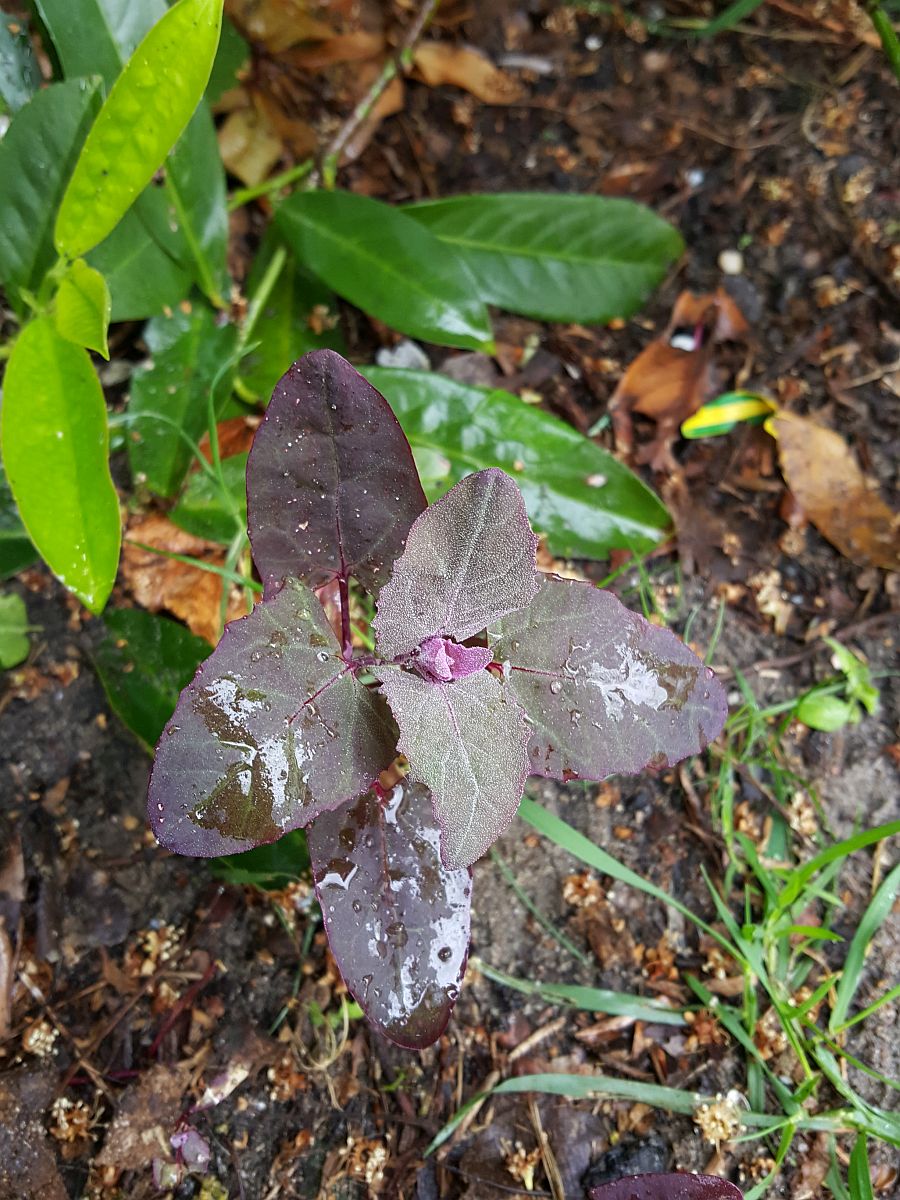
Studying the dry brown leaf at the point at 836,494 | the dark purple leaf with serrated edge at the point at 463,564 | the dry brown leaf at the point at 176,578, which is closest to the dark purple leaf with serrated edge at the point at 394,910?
the dark purple leaf with serrated edge at the point at 463,564

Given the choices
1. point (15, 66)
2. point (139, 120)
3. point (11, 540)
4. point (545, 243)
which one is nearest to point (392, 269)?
point (545, 243)

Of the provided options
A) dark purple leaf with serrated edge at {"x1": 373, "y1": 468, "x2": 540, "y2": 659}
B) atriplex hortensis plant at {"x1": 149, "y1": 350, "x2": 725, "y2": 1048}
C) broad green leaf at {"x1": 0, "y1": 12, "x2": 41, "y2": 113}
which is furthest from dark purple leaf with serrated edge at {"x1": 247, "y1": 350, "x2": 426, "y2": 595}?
broad green leaf at {"x1": 0, "y1": 12, "x2": 41, "y2": 113}

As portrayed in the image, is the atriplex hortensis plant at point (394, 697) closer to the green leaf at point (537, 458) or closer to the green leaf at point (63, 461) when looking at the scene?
the green leaf at point (63, 461)

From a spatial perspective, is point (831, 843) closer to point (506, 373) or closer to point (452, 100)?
point (506, 373)

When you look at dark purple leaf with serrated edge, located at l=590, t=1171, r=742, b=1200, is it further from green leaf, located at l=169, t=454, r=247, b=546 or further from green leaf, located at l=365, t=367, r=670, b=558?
green leaf, located at l=169, t=454, r=247, b=546

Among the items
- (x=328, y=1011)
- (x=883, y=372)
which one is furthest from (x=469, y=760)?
(x=883, y=372)
